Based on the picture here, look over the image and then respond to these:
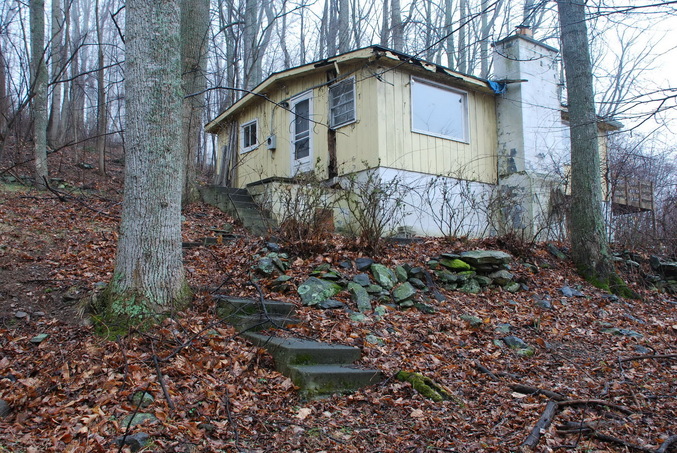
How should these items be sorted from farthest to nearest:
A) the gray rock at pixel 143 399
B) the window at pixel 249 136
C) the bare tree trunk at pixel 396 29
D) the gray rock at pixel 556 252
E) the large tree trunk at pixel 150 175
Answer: the bare tree trunk at pixel 396 29
the window at pixel 249 136
the gray rock at pixel 556 252
the large tree trunk at pixel 150 175
the gray rock at pixel 143 399

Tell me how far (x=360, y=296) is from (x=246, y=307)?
153cm

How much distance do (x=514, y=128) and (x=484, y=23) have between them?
1188 centimetres

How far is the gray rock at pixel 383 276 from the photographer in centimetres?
640

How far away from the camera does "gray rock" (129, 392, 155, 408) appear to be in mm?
3387

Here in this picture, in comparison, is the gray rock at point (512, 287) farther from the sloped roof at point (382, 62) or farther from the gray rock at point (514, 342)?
the sloped roof at point (382, 62)

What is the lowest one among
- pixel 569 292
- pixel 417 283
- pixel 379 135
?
pixel 569 292

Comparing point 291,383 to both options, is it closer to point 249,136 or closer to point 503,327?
point 503,327

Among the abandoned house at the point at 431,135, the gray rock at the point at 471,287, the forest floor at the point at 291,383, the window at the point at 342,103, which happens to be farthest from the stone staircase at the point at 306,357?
the window at the point at 342,103

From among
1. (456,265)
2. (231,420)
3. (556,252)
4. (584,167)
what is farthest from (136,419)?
(584,167)

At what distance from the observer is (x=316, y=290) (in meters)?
5.81

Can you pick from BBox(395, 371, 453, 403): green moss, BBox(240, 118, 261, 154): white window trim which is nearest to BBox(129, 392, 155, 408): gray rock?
BBox(395, 371, 453, 403): green moss

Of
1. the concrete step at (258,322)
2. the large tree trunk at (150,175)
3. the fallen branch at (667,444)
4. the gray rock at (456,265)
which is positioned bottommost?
the fallen branch at (667,444)

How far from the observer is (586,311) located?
6.80 m

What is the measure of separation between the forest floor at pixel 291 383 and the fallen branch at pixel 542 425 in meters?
0.04
